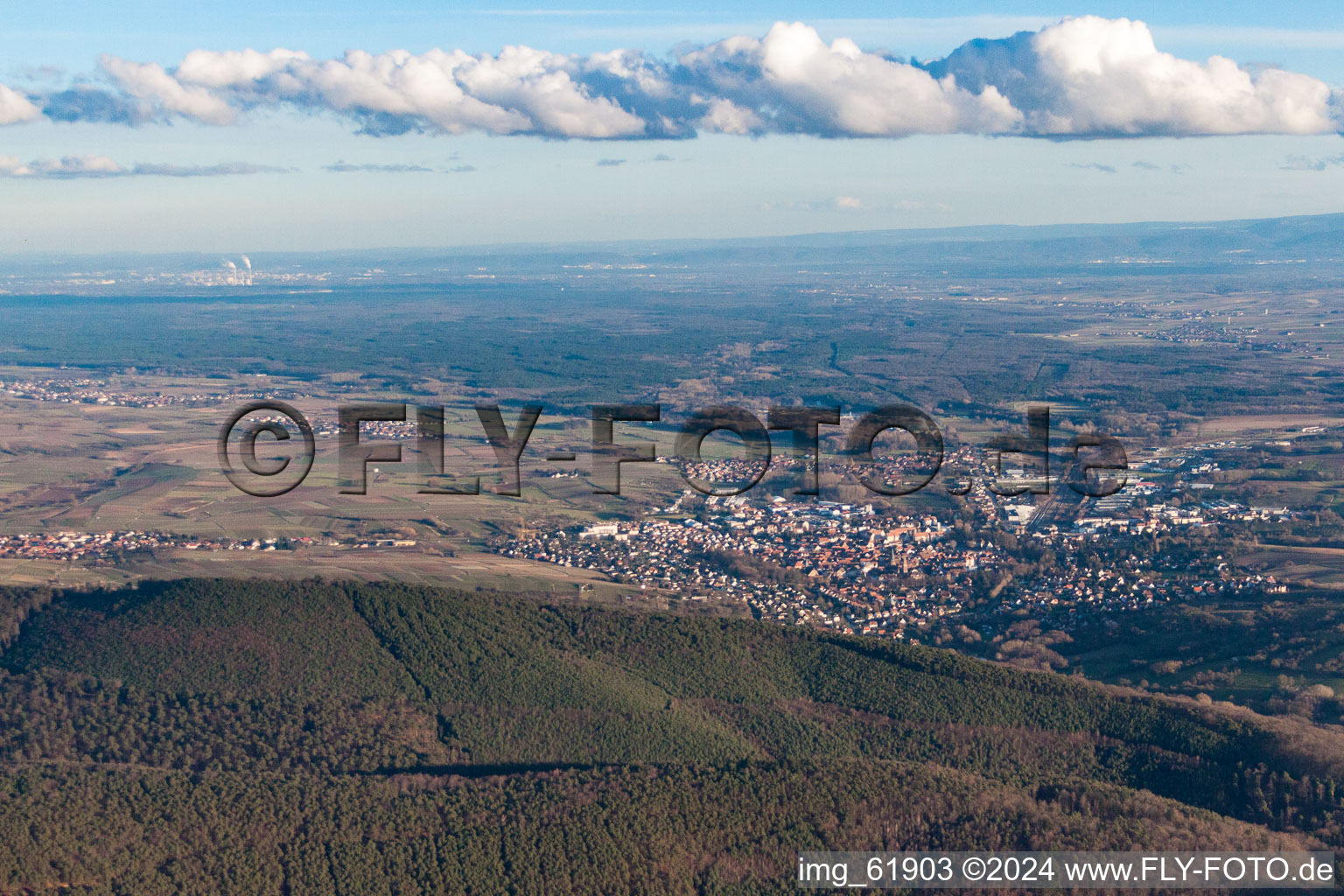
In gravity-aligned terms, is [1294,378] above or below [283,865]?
above

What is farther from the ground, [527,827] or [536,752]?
[527,827]

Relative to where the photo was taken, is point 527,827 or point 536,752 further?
point 536,752

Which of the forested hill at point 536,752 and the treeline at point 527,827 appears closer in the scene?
the treeline at point 527,827

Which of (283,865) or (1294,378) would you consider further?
(1294,378)

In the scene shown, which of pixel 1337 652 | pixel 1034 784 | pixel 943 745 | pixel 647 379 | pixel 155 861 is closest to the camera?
pixel 155 861

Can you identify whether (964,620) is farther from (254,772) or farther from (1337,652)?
(254,772)

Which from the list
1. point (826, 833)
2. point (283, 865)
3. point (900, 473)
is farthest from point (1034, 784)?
point (900, 473)

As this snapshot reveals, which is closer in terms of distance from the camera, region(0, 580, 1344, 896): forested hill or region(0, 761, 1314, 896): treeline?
region(0, 761, 1314, 896): treeline

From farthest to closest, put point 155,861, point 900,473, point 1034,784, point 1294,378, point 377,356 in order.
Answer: point 377,356, point 1294,378, point 900,473, point 1034,784, point 155,861
